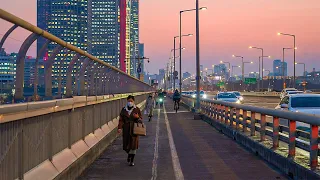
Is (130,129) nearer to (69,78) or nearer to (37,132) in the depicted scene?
(69,78)

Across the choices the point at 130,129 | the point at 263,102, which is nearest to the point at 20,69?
the point at 130,129

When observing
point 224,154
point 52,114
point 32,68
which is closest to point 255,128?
point 224,154

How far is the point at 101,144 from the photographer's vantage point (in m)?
14.2

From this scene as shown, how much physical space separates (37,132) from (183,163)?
5319mm

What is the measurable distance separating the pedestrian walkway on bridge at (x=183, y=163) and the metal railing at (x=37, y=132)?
101 cm

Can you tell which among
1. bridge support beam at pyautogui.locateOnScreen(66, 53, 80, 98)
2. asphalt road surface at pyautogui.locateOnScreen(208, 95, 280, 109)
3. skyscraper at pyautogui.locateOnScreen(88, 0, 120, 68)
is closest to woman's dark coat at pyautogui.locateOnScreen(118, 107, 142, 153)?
bridge support beam at pyautogui.locateOnScreen(66, 53, 80, 98)

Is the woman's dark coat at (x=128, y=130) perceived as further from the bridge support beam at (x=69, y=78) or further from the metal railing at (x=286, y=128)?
the metal railing at (x=286, y=128)

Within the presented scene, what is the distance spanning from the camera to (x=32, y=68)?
23.6 feet

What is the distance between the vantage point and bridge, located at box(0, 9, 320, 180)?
21.5ft

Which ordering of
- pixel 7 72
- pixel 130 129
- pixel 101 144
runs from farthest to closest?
1. pixel 101 144
2. pixel 130 129
3. pixel 7 72

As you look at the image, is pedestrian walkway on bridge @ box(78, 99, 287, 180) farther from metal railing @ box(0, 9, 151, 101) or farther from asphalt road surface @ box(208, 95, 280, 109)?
asphalt road surface @ box(208, 95, 280, 109)

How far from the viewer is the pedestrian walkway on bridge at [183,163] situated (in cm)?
1023

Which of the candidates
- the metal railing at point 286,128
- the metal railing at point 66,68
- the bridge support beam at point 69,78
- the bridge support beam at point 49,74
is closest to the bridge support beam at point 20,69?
the metal railing at point 66,68

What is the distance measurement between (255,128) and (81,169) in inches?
257
